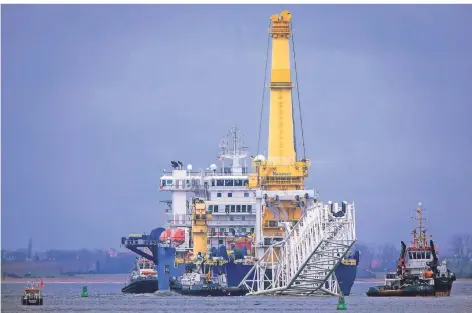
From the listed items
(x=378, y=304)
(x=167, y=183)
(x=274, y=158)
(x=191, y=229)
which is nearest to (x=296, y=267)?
(x=378, y=304)

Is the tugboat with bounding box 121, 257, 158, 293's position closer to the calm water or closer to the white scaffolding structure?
the calm water

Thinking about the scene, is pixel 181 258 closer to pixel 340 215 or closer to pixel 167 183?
pixel 167 183

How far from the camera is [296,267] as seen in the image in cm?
6519

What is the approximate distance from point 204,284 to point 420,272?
901 centimetres

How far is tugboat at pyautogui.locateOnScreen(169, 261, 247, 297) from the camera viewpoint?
68.9 m

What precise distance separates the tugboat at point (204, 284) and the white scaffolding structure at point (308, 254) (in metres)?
0.81

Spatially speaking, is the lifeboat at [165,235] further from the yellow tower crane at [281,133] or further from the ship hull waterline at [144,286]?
the yellow tower crane at [281,133]

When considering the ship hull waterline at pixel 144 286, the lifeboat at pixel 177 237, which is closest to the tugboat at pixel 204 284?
the lifeboat at pixel 177 237

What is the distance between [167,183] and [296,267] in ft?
64.8

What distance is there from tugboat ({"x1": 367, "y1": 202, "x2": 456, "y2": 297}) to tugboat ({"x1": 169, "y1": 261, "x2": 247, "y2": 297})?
676cm

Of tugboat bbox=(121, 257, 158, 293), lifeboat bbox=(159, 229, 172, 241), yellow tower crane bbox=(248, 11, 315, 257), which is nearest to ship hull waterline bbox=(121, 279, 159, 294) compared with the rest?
tugboat bbox=(121, 257, 158, 293)

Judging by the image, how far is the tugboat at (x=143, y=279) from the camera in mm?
80250

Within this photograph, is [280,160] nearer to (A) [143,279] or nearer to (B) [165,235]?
(B) [165,235]

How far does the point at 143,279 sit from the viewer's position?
8075 cm
